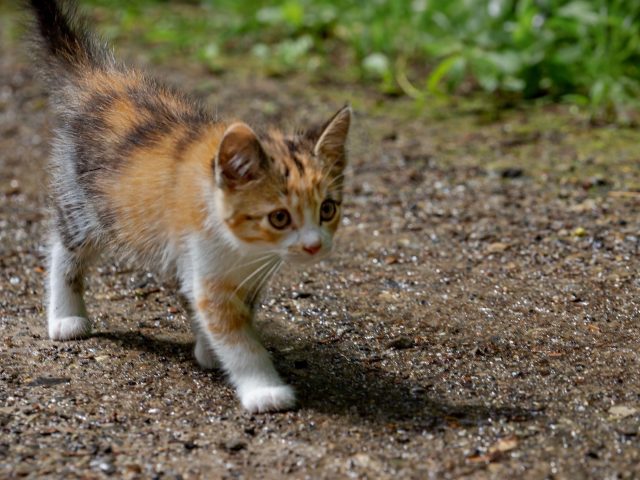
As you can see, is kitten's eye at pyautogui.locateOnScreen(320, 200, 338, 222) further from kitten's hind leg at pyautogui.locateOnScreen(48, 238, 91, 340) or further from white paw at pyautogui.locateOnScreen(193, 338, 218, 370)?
kitten's hind leg at pyautogui.locateOnScreen(48, 238, 91, 340)

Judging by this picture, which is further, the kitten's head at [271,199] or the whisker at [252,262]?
the whisker at [252,262]

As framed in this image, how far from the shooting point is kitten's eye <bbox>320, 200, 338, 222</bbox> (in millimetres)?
3545

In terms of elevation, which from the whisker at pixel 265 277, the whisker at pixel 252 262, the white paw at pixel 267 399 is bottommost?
the white paw at pixel 267 399

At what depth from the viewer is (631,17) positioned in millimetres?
6863

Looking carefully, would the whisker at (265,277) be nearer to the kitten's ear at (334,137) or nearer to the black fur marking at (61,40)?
the kitten's ear at (334,137)

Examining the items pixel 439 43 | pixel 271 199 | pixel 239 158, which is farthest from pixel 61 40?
pixel 439 43

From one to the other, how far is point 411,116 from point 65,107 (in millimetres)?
3552

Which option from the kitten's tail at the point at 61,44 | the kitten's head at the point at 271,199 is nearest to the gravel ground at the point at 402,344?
the kitten's head at the point at 271,199

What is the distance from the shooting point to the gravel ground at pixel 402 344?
318cm

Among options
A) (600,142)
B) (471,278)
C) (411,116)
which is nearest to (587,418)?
(471,278)

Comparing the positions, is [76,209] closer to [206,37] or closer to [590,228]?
[590,228]

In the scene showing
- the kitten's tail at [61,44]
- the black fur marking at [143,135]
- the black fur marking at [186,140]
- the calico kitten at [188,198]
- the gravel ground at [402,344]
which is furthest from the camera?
the kitten's tail at [61,44]

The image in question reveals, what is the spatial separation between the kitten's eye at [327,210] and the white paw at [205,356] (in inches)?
29.2

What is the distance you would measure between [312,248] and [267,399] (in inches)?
22.3
